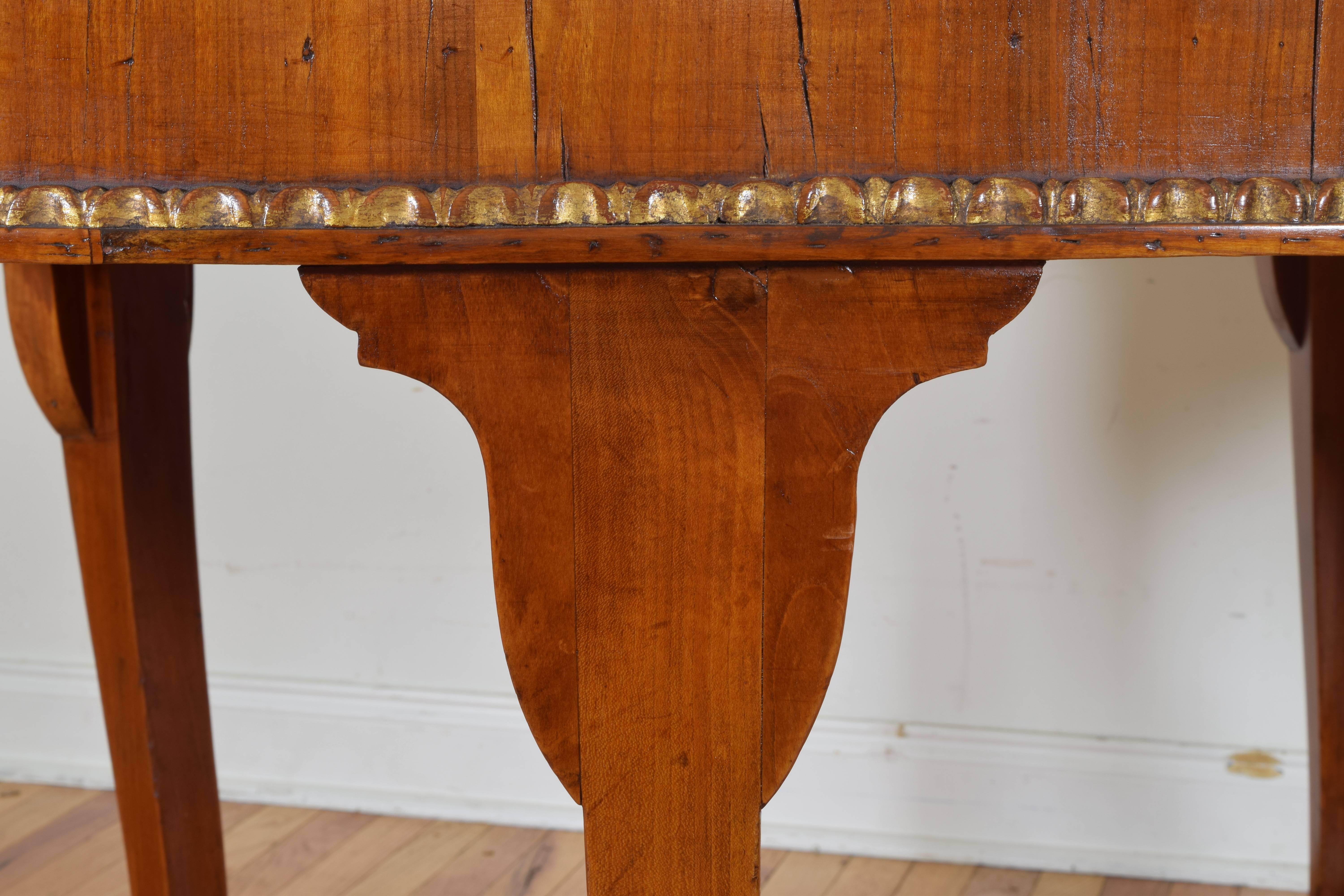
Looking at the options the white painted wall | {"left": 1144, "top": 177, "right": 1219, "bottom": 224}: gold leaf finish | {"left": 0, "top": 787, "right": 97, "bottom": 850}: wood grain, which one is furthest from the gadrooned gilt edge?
{"left": 0, "top": 787, "right": 97, "bottom": 850}: wood grain

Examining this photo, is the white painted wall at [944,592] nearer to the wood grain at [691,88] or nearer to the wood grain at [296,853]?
the wood grain at [296,853]

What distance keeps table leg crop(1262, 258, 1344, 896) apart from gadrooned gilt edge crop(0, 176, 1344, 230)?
1.58ft

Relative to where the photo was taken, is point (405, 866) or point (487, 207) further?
point (405, 866)

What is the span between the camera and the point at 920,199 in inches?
14.7

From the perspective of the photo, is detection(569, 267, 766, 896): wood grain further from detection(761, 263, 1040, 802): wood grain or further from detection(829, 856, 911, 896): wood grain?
detection(829, 856, 911, 896): wood grain

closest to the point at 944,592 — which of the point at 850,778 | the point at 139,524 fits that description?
the point at 850,778

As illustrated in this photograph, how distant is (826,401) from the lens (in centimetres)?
41

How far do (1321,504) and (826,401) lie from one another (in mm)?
587

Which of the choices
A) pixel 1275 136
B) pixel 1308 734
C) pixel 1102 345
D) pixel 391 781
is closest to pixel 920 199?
pixel 1275 136

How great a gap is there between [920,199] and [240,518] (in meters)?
1.20

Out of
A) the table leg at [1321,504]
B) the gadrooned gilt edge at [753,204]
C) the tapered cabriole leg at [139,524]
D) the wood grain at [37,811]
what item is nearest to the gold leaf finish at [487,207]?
the gadrooned gilt edge at [753,204]

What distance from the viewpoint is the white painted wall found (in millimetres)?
1170

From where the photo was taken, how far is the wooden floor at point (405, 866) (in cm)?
118

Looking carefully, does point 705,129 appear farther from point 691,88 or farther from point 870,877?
point 870,877
